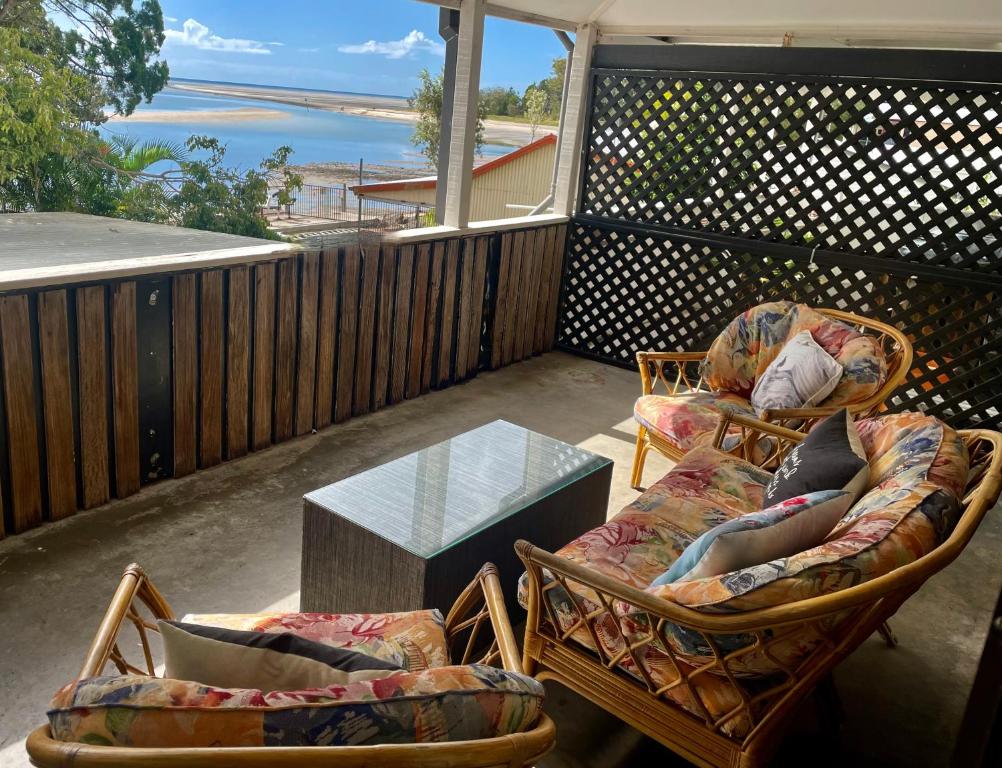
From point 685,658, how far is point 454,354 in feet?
10.7

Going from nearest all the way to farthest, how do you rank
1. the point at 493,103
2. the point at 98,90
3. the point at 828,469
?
the point at 828,469
the point at 98,90
the point at 493,103

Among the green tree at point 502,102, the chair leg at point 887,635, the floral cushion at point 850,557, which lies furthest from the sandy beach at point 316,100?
the chair leg at point 887,635

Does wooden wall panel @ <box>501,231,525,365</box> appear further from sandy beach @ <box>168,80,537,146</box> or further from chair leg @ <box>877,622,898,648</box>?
chair leg @ <box>877,622,898,648</box>

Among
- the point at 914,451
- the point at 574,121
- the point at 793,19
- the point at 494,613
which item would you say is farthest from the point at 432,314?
the point at 494,613

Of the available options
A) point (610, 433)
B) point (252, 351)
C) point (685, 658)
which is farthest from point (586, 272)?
point (685, 658)

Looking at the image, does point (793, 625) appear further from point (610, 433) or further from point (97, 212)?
point (97, 212)

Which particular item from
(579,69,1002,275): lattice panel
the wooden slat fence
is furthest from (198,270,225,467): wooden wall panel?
(579,69,1002,275): lattice panel

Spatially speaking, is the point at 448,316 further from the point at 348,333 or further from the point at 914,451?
the point at 914,451

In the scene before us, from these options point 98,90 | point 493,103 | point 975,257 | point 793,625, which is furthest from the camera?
point 493,103

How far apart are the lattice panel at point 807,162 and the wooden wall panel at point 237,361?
275 cm

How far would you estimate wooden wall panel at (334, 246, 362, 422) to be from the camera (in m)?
3.94

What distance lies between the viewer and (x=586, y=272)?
5.54m

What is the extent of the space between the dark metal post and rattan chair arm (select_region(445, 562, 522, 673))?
3.16 metres

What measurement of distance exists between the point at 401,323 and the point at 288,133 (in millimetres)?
1088
